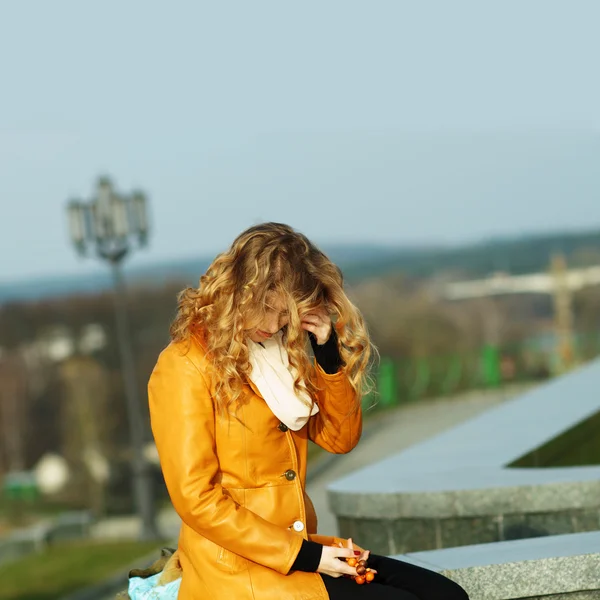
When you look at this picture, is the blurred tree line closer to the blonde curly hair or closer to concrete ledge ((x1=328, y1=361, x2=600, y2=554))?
concrete ledge ((x1=328, y1=361, x2=600, y2=554))

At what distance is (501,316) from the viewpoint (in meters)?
46.0

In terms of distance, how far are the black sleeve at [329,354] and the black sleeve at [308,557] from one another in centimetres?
40

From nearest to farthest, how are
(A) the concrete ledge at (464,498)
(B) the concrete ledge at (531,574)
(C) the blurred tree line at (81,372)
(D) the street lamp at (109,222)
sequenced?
(B) the concrete ledge at (531,574) → (A) the concrete ledge at (464,498) → (D) the street lamp at (109,222) → (C) the blurred tree line at (81,372)

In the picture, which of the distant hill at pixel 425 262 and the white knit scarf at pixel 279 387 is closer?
the white knit scarf at pixel 279 387

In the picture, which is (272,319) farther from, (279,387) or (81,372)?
(81,372)

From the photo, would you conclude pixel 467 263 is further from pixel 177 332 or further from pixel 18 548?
pixel 177 332

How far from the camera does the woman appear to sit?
2.56 metres

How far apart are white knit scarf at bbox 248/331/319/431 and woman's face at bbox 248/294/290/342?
0.16ft

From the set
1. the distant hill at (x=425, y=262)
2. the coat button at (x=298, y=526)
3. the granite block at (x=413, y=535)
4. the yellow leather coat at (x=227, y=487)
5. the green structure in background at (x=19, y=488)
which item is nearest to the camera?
the yellow leather coat at (x=227, y=487)

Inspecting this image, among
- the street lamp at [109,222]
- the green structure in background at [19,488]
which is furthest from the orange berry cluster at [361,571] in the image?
Answer: the green structure in background at [19,488]

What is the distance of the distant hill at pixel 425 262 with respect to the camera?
3192 centimetres

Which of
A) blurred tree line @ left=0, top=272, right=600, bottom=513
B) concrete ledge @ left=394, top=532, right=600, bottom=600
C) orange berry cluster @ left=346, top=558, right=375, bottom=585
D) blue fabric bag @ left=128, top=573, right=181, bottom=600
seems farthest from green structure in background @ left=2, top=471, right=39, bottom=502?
orange berry cluster @ left=346, top=558, right=375, bottom=585

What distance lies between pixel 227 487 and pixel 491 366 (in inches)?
562

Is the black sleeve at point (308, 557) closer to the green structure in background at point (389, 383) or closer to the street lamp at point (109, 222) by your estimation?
the green structure in background at point (389, 383)
